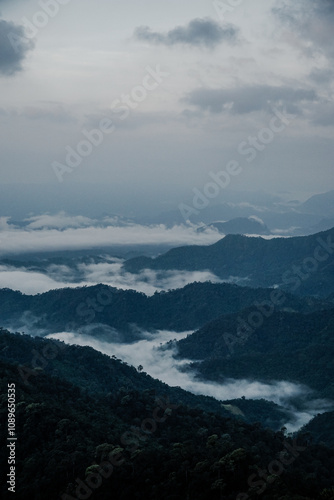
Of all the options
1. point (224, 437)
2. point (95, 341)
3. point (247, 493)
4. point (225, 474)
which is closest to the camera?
point (247, 493)

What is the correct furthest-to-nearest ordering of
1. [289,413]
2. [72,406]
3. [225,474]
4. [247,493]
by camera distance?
1. [289,413]
2. [72,406]
3. [225,474]
4. [247,493]

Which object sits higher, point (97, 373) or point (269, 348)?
point (269, 348)

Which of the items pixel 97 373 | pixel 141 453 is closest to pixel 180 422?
pixel 141 453

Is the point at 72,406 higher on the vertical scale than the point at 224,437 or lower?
higher

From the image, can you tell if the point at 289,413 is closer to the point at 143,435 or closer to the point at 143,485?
the point at 143,435

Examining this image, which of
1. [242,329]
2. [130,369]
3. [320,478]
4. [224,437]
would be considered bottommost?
[320,478]

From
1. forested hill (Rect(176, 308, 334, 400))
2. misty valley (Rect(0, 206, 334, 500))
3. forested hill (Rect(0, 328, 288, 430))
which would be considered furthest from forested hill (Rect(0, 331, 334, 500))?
forested hill (Rect(176, 308, 334, 400))

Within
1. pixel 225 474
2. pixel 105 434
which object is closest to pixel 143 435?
pixel 105 434

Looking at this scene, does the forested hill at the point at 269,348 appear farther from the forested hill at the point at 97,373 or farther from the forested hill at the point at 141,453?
the forested hill at the point at 141,453

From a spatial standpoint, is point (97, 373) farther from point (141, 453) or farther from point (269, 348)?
point (269, 348)

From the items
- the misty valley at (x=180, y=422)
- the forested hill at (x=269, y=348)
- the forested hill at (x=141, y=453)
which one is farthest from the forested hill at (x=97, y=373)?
the forested hill at (x=141, y=453)
